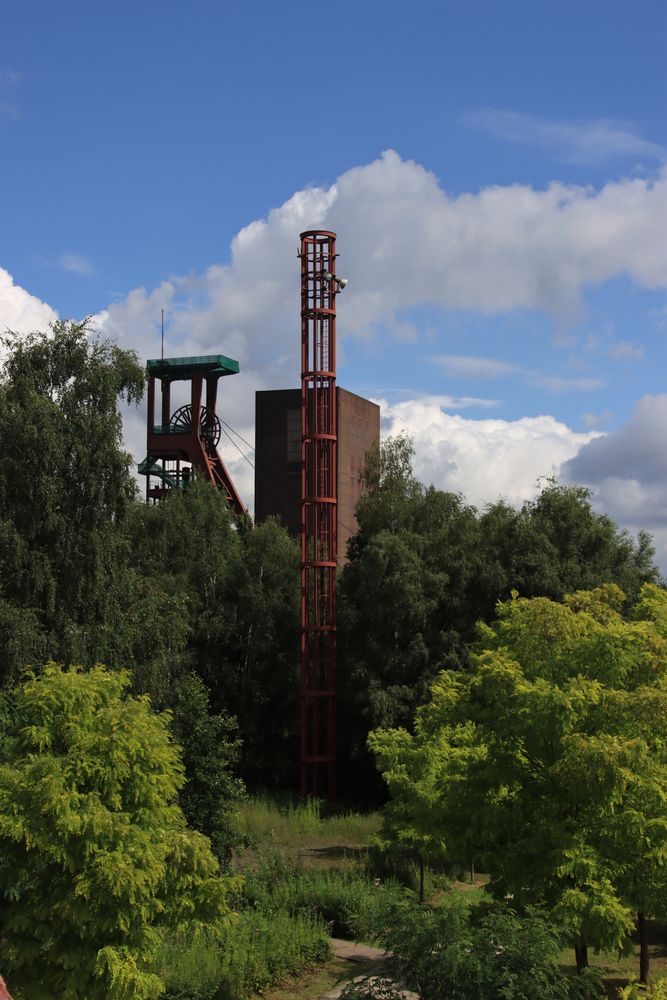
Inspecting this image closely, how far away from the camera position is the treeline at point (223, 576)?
25.4 m

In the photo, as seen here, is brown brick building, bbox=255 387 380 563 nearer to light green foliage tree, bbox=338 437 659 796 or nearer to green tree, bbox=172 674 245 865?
light green foliage tree, bbox=338 437 659 796

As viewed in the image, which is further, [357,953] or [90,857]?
[357,953]

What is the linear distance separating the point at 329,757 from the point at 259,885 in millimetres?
13872

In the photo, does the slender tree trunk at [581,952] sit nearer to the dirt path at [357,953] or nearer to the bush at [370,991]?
the bush at [370,991]

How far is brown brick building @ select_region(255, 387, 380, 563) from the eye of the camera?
58.3 meters

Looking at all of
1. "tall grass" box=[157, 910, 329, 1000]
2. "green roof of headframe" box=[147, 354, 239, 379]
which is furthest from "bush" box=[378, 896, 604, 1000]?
"green roof of headframe" box=[147, 354, 239, 379]

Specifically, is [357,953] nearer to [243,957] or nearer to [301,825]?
[243,957]

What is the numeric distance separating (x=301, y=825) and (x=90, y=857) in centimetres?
2040

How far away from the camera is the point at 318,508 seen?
36.7 m

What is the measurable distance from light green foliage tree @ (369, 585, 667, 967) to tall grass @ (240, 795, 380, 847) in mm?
14708

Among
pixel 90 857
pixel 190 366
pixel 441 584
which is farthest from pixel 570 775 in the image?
pixel 190 366

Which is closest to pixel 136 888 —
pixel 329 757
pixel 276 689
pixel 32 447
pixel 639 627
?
pixel 639 627

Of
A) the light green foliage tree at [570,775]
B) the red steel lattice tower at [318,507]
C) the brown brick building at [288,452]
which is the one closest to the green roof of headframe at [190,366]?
the brown brick building at [288,452]

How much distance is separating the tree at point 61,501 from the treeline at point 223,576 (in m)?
0.04
